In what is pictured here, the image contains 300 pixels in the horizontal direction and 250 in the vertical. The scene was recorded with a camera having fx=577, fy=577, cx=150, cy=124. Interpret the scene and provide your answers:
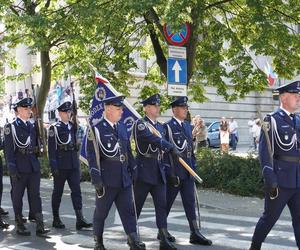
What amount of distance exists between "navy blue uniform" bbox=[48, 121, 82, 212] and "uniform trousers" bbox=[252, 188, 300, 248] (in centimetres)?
345

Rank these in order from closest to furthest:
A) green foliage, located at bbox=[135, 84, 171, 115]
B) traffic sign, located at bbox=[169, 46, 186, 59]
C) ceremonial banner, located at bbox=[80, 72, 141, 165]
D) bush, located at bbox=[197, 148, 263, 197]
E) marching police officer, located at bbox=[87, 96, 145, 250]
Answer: marching police officer, located at bbox=[87, 96, 145, 250]
ceremonial banner, located at bbox=[80, 72, 141, 165]
traffic sign, located at bbox=[169, 46, 186, 59]
bush, located at bbox=[197, 148, 263, 197]
green foliage, located at bbox=[135, 84, 171, 115]

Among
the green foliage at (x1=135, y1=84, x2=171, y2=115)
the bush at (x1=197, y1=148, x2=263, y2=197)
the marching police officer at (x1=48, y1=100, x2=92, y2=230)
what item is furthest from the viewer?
the green foliage at (x1=135, y1=84, x2=171, y2=115)

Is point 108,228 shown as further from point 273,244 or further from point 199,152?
point 199,152

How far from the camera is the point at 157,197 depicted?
739cm

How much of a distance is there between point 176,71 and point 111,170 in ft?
17.7

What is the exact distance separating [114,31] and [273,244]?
800 cm

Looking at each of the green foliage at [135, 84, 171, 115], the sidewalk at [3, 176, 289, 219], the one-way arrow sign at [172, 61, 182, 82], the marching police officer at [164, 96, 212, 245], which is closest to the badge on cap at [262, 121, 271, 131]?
the marching police officer at [164, 96, 212, 245]

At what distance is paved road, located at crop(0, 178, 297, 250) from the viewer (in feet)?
25.1

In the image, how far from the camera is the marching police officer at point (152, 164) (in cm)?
725

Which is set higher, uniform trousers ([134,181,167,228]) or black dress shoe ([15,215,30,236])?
uniform trousers ([134,181,167,228])

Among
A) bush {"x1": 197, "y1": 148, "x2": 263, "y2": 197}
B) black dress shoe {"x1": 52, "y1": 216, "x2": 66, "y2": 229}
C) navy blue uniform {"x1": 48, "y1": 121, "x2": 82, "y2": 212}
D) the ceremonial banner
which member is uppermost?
the ceremonial banner

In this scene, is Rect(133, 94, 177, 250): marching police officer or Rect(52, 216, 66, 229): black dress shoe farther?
Rect(52, 216, 66, 229): black dress shoe

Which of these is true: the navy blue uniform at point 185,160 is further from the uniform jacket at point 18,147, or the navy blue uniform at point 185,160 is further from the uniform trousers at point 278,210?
the uniform jacket at point 18,147

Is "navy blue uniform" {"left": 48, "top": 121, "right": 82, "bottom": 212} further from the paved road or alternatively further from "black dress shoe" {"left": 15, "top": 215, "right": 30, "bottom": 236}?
"black dress shoe" {"left": 15, "top": 215, "right": 30, "bottom": 236}
